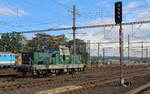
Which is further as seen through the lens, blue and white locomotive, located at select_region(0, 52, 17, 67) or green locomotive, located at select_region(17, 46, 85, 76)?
blue and white locomotive, located at select_region(0, 52, 17, 67)

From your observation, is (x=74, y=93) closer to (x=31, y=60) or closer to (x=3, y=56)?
(x=31, y=60)

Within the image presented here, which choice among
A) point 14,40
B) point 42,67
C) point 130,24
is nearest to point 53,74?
point 42,67

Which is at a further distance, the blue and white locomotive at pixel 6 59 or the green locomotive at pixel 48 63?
the blue and white locomotive at pixel 6 59

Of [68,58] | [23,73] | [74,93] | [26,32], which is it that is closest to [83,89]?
[74,93]

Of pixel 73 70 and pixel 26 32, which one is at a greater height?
pixel 26 32

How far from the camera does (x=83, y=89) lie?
54.4 feet

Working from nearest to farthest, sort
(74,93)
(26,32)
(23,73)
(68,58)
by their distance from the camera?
(74,93) < (23,73) < (68,58) < (26,32)

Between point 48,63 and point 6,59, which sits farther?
point 6,59

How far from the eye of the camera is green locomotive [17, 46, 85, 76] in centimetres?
2617

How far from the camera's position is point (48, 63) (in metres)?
29.0

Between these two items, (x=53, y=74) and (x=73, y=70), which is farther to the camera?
(x=73, y=70)

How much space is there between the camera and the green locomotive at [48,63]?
26172mm

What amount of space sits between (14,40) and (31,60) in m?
75.1

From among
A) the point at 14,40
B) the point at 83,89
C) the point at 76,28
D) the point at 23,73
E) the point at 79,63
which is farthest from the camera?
the point at 14,40
